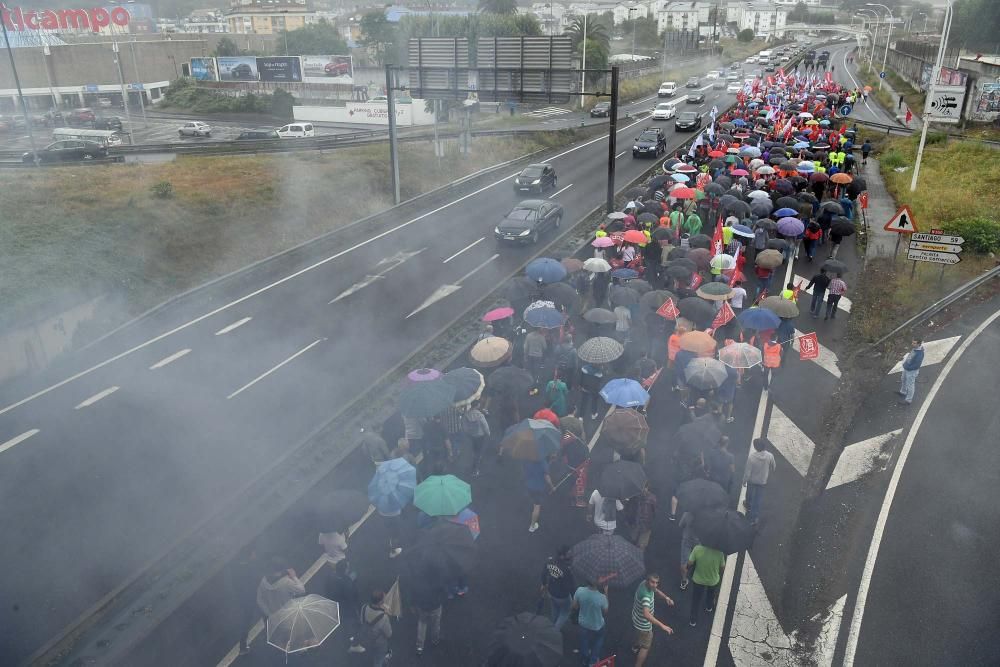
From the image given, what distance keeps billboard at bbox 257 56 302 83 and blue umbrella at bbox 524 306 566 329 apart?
64.3 m

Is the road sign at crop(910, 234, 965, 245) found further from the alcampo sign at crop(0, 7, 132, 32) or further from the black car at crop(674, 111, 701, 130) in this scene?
the alcampo sign at crop(0, 7, 132, 32)

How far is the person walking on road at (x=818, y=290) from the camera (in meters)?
15.9

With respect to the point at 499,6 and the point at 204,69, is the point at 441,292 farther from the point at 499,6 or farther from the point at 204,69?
the point at 499,6

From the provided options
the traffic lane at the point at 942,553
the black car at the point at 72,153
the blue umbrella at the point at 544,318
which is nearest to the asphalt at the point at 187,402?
the blue umbrella at the point at 544,318

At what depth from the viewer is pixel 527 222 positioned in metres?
23.2

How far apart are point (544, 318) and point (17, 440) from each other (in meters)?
9.79

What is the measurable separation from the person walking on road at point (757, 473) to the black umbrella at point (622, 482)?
1778 millimetres

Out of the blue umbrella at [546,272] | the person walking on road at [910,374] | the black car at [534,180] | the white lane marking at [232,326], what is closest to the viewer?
the person walking on road at [910,374]

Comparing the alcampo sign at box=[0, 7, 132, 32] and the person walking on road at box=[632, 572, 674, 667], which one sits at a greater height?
the alcampo sign at box=[0, 7, 132, 32]

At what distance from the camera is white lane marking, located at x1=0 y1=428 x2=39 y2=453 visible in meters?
12.1

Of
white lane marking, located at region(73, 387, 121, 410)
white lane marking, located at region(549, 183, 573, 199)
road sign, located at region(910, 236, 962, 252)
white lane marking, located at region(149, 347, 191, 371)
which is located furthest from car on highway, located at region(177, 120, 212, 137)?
road sign, located at region(910, 236, 962, 252)

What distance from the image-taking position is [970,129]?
41000 millimetres

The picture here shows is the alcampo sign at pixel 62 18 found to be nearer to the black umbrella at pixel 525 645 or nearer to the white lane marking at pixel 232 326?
the white lane marking at pixel 232 326

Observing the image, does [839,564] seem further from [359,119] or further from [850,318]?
[359,119]
